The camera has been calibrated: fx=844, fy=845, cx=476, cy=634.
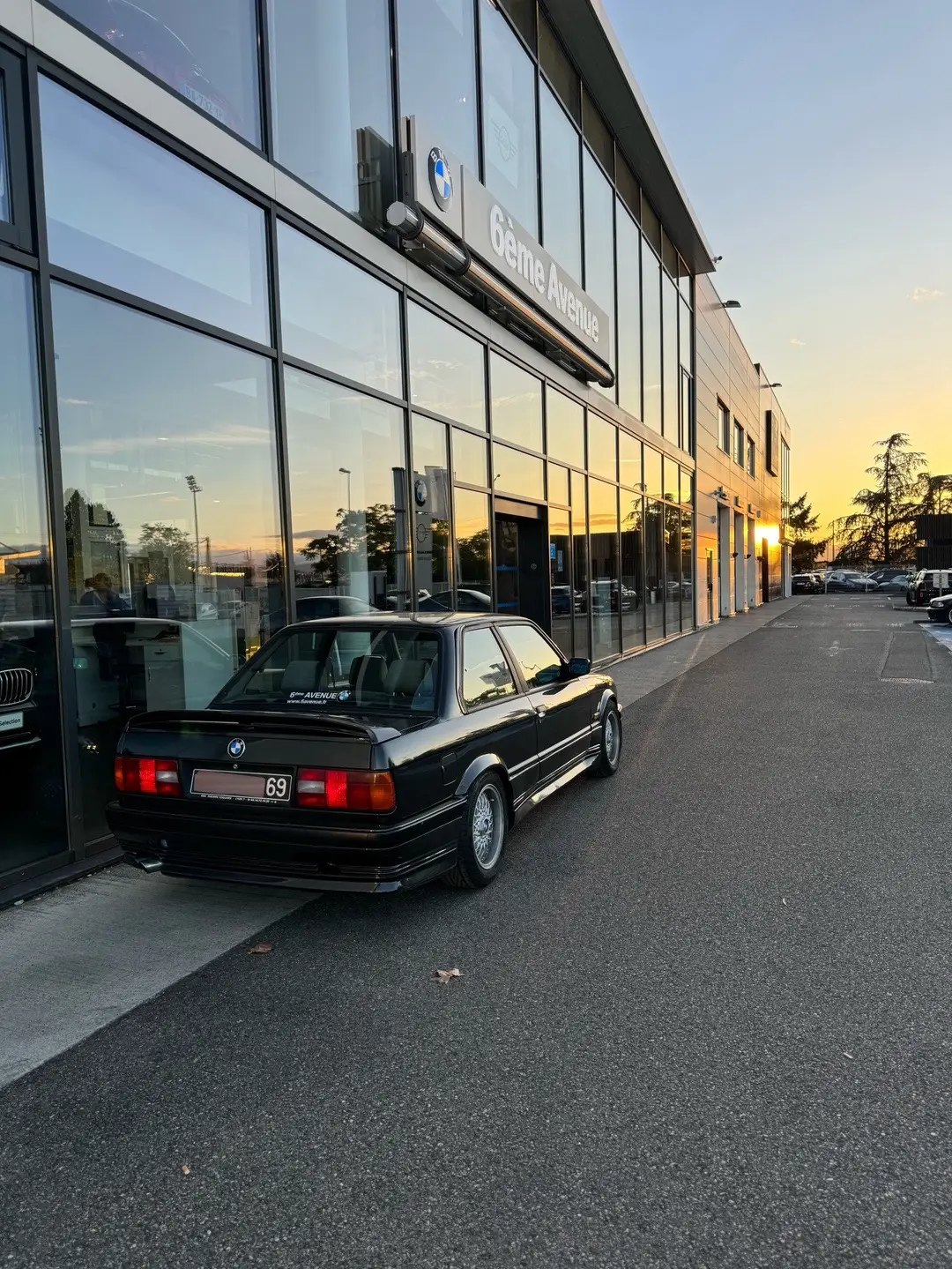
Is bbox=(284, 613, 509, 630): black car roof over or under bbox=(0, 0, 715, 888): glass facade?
under

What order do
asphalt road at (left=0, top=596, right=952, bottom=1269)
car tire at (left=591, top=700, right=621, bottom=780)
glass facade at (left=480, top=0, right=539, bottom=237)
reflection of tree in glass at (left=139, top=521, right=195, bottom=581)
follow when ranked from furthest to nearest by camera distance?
glass facade at (left=480, top=0, right=539, bottom=237)
car tire at (left=591, top=700, right=621, bottom=780)
reflection of tree in glass at (left=139, top=521, right=195, bottom=581)
asphalt road at (left=0, top=596, right=952, bottom=1269)

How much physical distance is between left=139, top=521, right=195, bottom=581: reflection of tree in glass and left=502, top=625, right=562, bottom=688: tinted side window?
2.43m

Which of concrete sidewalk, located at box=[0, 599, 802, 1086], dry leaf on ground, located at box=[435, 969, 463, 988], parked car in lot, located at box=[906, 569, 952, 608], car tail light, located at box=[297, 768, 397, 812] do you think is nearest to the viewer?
concrete sidewalk, located at box=[0, 599, 802, 1086]

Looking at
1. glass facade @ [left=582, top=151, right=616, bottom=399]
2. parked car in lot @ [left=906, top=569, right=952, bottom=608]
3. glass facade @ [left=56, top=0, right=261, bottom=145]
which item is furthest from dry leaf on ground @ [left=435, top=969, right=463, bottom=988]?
parked car in lot @ [left=906, top=569, right=952, bottom=608]

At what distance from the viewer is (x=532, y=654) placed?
19.2 ft

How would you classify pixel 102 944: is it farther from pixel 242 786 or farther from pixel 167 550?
pixel 167 550

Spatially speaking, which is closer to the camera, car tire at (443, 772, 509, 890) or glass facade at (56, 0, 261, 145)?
car tire at (443, 772, 509, 890)

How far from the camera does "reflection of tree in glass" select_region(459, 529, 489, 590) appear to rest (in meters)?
10.4

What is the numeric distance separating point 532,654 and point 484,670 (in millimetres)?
962

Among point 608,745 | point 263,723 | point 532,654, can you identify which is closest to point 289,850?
point 263,723

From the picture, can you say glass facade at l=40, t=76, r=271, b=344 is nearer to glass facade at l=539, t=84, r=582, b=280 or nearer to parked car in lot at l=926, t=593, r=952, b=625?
glass facade at l=539, t=84, r=582, b=280

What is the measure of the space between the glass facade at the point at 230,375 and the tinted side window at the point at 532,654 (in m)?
2.23

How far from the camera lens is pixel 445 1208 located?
7.24 feet

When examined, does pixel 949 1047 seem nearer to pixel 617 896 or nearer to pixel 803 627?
pixel 617 896
